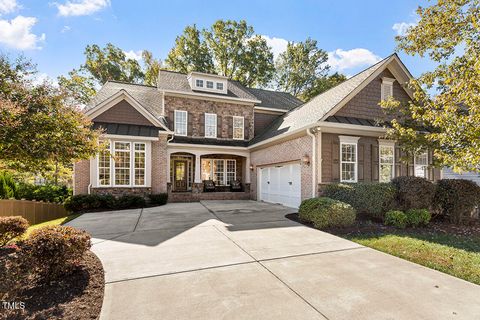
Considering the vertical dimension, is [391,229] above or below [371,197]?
below

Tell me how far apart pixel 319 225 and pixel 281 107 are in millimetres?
12734

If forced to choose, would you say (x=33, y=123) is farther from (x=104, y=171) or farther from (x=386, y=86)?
(x=386, y=86)

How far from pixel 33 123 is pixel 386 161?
13.0m

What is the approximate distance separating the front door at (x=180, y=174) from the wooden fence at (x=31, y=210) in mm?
7136

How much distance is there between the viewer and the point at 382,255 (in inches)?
199

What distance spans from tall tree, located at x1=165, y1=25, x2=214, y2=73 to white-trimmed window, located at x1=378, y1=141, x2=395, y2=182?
22712 mm

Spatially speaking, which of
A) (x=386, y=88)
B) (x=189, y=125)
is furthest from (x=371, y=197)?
(x=189, y=125)

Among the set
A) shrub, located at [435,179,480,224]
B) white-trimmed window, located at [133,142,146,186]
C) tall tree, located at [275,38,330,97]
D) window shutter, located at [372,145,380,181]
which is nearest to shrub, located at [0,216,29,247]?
white-trimmed window, located at [133,142,146,186]

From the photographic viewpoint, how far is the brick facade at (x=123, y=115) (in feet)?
43.2

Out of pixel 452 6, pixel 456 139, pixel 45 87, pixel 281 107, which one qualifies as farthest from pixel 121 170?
pixel 452 6

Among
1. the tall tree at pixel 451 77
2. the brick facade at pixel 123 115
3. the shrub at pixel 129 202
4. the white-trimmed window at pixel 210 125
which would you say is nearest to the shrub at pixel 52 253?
the tall tree at pixel 451 77

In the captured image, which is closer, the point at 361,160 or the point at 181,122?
the point at 361,160

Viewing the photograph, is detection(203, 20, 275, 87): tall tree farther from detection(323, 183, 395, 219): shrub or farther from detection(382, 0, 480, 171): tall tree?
detection(323, 183, 395, 219): shrub

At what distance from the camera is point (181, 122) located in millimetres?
15922
